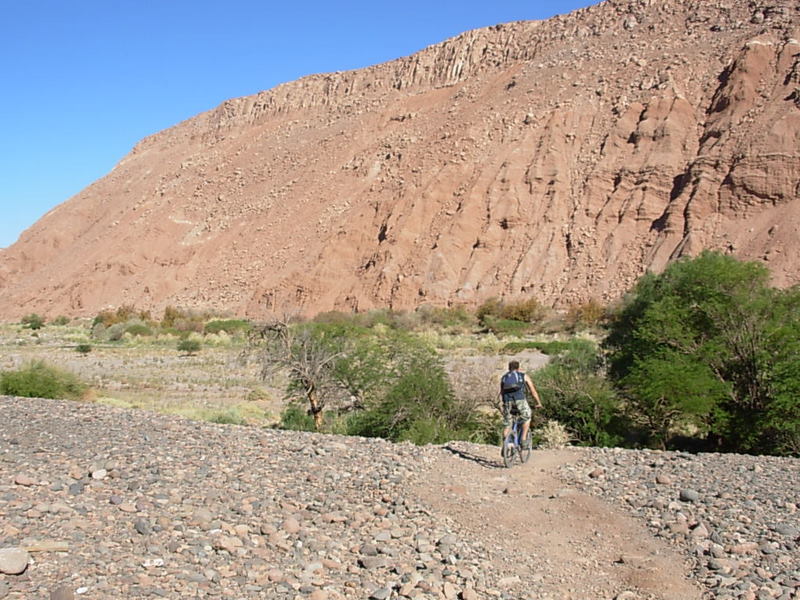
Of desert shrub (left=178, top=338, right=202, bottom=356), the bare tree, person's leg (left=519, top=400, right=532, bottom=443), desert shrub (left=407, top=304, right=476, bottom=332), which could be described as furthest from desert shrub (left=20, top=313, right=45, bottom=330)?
person's leg (left=519, top=400, right=532, bottom=443)

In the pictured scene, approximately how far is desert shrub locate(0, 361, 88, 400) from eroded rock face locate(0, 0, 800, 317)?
1172 inches

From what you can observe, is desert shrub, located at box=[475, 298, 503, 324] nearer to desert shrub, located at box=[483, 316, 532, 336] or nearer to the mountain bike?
desert shrub, located at box=[483, 316, 532, 336]

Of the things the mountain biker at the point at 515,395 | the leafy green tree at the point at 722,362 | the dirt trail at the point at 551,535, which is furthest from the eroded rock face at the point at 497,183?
the dirt trail at the point at 551,535

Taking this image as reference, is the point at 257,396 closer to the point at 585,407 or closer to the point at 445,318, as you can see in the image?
the point at 585,407

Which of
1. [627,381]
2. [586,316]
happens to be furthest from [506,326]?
[627,381]

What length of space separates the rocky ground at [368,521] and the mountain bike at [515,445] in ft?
0.65

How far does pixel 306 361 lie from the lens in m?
15.6

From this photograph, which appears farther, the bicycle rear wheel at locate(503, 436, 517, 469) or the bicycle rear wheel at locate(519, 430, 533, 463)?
the bicycle rear wheel at locate(519, 430, 533, 463)

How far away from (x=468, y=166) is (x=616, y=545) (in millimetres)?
47254

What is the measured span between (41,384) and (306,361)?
6705 millimetres

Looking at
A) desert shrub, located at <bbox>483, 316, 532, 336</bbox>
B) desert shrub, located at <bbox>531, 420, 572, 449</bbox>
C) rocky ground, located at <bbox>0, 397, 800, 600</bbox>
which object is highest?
desert shrub, located at <bbox>483, 316, 532, 336</bbox>

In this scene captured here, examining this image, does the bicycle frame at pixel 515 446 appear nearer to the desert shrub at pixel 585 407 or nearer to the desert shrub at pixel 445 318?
the desert shrub at pixel 585 407

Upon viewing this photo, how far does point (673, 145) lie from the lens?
46.4 meters

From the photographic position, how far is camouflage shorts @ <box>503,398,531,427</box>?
9.35 meters
